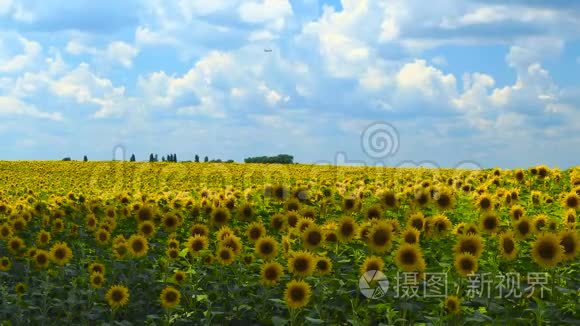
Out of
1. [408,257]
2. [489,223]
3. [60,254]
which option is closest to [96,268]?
[60,254]

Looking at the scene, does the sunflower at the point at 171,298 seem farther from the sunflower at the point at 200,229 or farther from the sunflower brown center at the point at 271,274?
the sunflower at the point at 200,229

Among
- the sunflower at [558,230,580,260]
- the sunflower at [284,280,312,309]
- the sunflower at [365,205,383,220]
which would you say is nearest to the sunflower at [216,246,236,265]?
the sunflower at [284,280,312,309]

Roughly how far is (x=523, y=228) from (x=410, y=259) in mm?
2731

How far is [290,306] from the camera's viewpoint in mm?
7625

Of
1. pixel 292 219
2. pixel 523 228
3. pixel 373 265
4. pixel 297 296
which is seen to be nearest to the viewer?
pixel 297 296

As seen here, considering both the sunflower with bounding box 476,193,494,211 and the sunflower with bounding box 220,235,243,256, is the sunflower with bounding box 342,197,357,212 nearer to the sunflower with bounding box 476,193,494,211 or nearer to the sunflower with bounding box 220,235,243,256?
the sunflower with bounding box 476,193,494,211

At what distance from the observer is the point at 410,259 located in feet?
25.8

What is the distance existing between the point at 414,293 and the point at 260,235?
2.85 m

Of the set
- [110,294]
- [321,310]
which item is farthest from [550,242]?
[110,294]

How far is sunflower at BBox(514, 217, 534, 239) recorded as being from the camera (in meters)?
9.64

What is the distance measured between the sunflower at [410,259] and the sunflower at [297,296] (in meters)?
1.20

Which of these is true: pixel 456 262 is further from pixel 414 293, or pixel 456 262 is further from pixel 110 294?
pixel 110 294

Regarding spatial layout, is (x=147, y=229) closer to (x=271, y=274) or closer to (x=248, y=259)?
(x=248, y=259)

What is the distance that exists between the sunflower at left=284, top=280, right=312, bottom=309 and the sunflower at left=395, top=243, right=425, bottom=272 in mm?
1198
